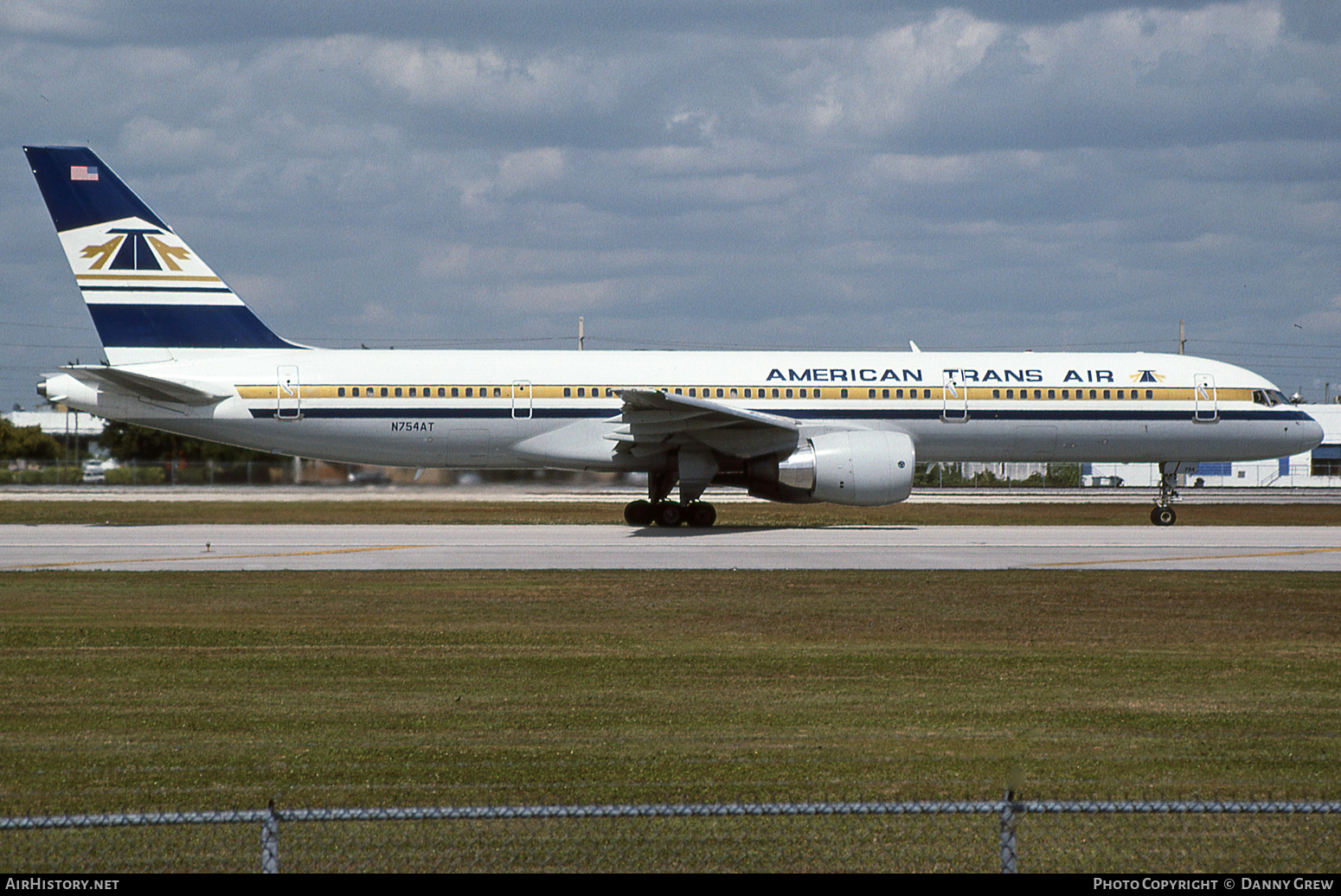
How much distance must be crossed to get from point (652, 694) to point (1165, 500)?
1054 inches

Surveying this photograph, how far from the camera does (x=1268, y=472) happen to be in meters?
79.8

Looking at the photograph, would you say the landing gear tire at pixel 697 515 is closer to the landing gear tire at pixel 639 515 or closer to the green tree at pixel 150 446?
the landing gear tire at pixel 639 515

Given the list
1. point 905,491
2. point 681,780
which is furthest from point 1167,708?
point 905,491

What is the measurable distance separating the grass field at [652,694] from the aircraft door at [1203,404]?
15.3 metres

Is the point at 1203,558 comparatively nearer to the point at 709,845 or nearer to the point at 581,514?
the point at 581,514

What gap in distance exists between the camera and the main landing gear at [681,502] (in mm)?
29453

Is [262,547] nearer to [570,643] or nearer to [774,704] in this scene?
[570,643]

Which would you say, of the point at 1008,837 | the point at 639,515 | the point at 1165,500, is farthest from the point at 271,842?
the point at 1165,500

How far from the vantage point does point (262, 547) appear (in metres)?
24.9

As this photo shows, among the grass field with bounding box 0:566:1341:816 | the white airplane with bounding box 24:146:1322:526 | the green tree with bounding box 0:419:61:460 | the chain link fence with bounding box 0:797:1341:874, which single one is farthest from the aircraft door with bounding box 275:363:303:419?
the green tree with bounding box 0:419:61:460

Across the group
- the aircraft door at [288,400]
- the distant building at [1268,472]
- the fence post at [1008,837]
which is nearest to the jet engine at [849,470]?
the aircraft door at [288,400]

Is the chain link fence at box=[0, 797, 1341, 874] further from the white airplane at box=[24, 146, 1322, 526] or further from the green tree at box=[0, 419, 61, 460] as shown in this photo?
the green tree at box=[0, 419, 61, 460]

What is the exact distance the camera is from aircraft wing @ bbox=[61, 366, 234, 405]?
28531mm

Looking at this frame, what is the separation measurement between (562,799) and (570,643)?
5992mm
